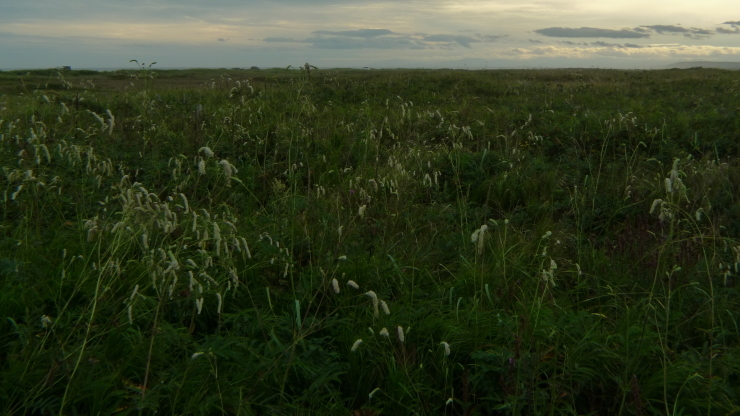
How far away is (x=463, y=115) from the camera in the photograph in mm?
9305

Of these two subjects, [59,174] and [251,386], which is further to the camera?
[59,174]

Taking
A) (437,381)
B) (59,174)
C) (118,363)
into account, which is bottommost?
(437,381)

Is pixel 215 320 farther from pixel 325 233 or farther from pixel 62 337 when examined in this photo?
pixel 325 233

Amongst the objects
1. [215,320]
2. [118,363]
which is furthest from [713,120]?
[118,363]

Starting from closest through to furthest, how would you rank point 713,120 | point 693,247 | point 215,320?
point 215,320
point 693,247
point 713,120

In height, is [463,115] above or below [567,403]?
above

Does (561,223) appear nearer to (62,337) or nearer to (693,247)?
(693,247)

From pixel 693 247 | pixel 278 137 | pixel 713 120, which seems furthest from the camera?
pixel 713 120

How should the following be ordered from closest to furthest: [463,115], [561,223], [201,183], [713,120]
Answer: [561,223] → [201,183] → [713,120] → [463,115]

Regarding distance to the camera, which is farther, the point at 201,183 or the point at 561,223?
the point at 201,183

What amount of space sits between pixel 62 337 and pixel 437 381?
66.1 inches

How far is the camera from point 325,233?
3.56m

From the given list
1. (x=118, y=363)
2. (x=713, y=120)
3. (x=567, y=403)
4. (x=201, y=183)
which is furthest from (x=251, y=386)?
(x=713, y=120)

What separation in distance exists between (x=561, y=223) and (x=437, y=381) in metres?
2.29
